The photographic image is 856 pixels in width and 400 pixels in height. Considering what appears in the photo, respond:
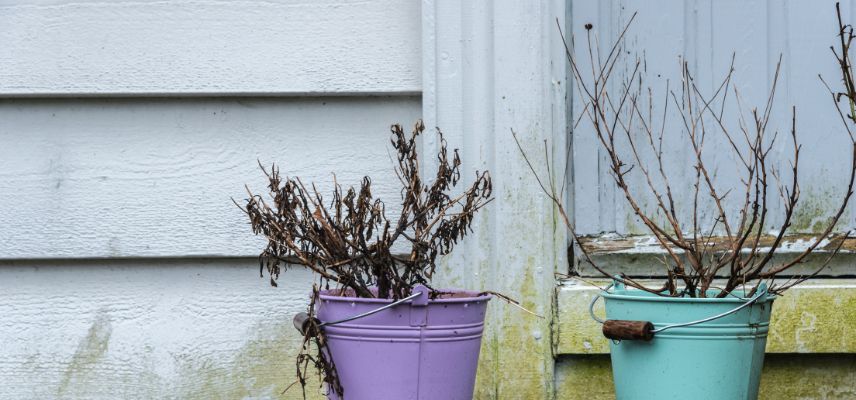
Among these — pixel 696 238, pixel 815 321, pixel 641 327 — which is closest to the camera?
pixel 641 327

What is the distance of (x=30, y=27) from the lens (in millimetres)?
2467

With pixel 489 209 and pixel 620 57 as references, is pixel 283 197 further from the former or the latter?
pixel 620 57

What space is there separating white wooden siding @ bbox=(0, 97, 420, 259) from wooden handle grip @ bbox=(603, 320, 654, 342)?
0.71 m

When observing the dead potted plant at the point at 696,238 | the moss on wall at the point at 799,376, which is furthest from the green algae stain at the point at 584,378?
the dead potted plant at the point at 696,238

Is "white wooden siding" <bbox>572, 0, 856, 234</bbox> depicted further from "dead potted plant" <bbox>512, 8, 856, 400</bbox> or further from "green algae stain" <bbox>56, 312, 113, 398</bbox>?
"green algae stain" <bbox>56, 312, 113, 398</bbox>

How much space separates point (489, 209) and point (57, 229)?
1103mm

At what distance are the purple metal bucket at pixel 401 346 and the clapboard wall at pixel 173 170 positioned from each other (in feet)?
1.59

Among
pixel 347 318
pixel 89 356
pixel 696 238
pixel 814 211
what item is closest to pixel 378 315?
pixel 347 318

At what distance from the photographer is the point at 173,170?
2.45m

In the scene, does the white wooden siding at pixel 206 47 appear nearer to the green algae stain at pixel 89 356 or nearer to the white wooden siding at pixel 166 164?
the white wooden siding at pixel 166 164

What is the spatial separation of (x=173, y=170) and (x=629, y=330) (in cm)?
122

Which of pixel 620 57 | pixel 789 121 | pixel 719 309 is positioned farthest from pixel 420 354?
pixel 789 121

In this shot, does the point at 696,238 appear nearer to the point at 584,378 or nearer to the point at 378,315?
the point at 584,378

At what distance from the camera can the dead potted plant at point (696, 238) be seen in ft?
6.38
